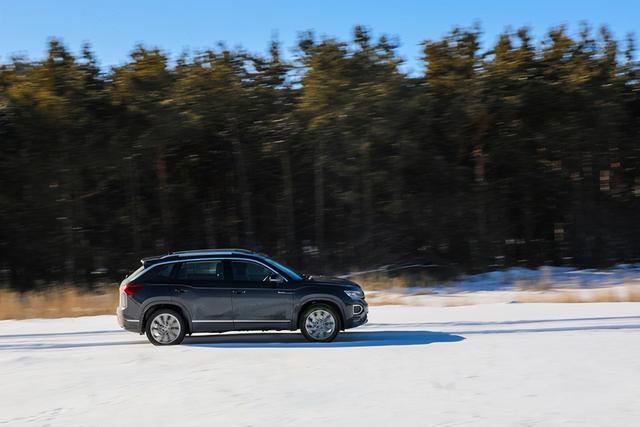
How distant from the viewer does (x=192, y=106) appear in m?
22.5

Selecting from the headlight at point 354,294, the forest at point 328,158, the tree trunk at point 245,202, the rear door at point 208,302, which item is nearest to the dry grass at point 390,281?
the forest at point 328,158

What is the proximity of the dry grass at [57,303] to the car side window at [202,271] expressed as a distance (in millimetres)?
5591

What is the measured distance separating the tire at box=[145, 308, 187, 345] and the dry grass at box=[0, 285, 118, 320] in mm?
5493

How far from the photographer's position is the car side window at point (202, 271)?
1156 cm

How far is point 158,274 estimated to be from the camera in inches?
456

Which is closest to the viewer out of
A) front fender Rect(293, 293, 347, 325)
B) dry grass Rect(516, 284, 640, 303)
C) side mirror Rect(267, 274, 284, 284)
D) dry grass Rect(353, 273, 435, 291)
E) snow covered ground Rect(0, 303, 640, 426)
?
snow covered ground Rect(0, 303, 640, 426)

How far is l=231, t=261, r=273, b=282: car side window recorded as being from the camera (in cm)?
1154

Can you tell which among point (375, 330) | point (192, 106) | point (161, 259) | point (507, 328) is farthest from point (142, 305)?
point (192, 106)

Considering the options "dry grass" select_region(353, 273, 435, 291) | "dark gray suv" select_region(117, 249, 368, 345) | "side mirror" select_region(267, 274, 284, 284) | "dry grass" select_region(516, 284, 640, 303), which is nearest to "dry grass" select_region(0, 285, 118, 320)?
"dark gray suv" select_region(117, 249, 368, 345)

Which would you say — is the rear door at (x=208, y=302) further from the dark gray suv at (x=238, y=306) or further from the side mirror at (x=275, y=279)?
the side mirror at (x=275, y=279)

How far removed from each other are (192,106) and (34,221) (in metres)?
5.74

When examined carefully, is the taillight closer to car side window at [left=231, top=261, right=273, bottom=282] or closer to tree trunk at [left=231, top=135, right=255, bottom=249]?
car side window at [left=231, top=261, right=273, bottom=282]

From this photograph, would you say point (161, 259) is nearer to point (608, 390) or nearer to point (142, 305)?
point (142, 305)

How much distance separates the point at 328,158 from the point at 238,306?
476 inches
